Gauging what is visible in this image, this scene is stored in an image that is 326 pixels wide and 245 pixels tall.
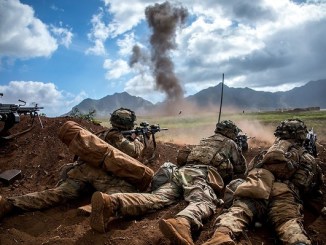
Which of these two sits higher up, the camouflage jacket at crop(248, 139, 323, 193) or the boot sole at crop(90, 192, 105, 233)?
the camouflage jacket at crop(248, 139, 323, 193)

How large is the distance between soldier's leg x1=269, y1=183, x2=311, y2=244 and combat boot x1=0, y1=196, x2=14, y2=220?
13.5 feet

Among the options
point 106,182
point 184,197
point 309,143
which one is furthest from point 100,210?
point 309,143

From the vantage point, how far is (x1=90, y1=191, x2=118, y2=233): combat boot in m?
4.80

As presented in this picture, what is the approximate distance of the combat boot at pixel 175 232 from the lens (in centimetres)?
432

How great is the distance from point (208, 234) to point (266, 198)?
0.97 m

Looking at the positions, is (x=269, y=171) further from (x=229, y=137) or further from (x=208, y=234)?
(x=229, y=137)

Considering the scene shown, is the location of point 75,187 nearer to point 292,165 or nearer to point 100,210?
point 100,210

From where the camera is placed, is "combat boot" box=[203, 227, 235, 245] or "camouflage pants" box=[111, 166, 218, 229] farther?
"camouflage pants" box=[111, 166, 218, 229]

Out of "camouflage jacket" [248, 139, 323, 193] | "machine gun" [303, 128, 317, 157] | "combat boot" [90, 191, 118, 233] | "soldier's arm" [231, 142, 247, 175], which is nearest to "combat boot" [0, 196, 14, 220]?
"combat boot" [90, 191, 118, 233]

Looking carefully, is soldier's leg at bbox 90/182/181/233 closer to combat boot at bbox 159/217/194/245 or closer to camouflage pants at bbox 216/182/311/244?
combat boot at bbox 159/217/194/245

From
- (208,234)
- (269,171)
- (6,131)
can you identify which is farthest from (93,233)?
(6,131)

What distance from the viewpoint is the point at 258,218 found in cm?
525

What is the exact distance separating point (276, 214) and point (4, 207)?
421 cm

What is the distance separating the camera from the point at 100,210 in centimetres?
481
